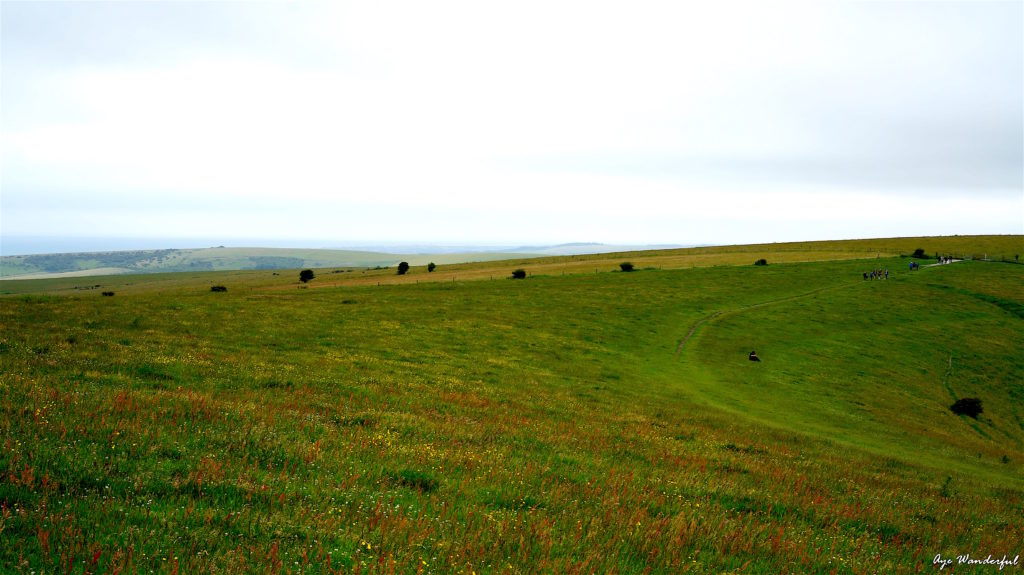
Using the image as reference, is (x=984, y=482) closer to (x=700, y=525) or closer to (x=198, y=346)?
(x=700, y=525)

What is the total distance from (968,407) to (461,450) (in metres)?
43.6

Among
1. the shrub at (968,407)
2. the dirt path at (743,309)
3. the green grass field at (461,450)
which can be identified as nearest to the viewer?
the green grass field at (461,450)

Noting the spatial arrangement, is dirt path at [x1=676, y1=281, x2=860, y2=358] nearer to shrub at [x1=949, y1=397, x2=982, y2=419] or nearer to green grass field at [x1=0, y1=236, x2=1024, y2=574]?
green grass field at [x1=0, y1=236, x2=1024, y2=574]

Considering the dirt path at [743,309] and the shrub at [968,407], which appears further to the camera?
the dirt path at [743,309]

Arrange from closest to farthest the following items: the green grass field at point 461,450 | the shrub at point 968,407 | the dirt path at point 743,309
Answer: the green grass field at point 461,450, the shrub at point 968,407, the dirt path at point 743,309

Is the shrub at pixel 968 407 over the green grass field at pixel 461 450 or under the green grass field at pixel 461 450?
under

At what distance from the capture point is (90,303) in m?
38.7

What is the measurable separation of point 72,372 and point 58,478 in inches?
443

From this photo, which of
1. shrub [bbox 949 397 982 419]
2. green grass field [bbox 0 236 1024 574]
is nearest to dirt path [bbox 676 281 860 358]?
green grass field [bbox 0 236 1024 574]

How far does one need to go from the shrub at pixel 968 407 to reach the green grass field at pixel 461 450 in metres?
1.13

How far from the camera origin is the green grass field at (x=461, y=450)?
23.2ft

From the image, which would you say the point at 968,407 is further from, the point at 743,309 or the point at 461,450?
the point at 461,450

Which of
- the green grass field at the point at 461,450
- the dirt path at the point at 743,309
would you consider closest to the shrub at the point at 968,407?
the green grass field at the point at 461,450

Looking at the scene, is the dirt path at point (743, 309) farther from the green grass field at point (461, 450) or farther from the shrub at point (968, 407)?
the shrub at point (968, 407)
